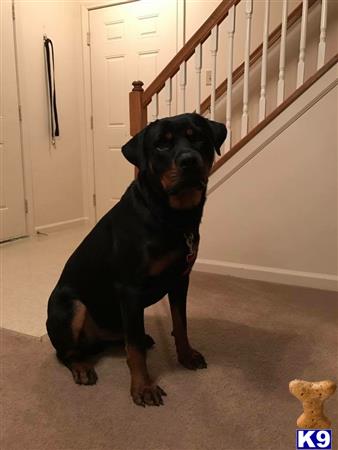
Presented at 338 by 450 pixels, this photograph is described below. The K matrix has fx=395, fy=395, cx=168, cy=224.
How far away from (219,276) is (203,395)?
4.55ft

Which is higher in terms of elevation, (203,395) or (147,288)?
(147,288)

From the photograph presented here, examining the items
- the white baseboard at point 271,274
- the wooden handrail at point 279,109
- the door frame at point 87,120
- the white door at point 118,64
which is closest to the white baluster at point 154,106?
the wooden handrail at point 279,109

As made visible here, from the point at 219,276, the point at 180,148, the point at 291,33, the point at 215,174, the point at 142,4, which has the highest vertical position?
the point at 142,4

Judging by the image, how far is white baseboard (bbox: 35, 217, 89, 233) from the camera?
422 cm

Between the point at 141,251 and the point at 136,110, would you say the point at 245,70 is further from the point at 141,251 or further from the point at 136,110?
the point at 141,251

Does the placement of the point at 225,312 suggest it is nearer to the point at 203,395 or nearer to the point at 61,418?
the point at 203,395

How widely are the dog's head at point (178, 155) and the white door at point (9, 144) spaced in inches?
115

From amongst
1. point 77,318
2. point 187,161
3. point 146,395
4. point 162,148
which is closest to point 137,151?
point 162,148

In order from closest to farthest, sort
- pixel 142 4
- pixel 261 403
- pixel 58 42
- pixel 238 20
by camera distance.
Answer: pixel 261 403, pixel 238 20, pixel 142 4, pixel 58 42

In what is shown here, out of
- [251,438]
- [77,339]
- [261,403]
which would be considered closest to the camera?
[251,438]

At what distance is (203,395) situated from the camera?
1.36 m

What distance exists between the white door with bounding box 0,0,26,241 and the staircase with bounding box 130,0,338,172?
151cm

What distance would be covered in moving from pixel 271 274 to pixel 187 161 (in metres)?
1.61

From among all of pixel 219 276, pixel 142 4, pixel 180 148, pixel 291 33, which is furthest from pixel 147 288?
pixel 142 4
